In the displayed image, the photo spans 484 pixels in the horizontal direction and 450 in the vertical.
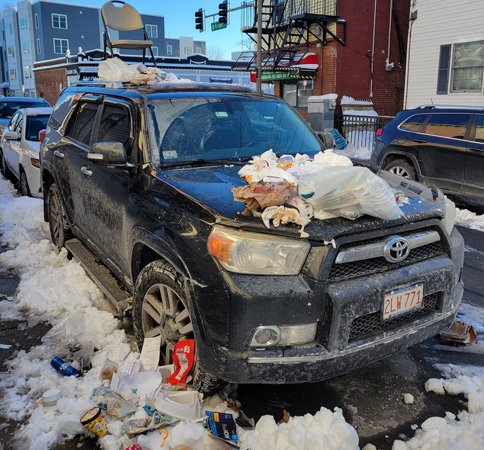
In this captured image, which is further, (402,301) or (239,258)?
(402,301)

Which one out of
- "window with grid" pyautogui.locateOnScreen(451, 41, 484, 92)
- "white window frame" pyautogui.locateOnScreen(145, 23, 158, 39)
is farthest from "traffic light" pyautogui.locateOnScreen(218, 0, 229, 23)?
"white window frame" pyautogui.locateOnScreen(145, 23, 158, 39)

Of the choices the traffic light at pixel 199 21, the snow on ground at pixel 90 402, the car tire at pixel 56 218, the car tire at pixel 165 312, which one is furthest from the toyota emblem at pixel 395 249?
the traffic light at pixel 199 21

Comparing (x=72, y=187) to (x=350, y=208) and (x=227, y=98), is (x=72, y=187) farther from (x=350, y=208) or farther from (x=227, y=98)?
(x=350, y=208)

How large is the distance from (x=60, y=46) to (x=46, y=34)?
70.6 inches

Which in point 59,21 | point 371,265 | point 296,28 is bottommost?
point 371,265

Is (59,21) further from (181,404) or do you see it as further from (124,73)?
(181,404)

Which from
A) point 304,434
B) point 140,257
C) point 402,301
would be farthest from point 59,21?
point 304,434

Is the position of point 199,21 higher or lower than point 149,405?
higher

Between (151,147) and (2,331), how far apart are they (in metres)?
1.99

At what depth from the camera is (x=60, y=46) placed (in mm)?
55312

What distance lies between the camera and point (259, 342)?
2.61 m

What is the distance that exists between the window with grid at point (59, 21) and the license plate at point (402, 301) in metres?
59.9

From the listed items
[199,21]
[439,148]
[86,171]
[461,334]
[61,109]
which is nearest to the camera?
[461,334]

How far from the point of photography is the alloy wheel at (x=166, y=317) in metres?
3.00
